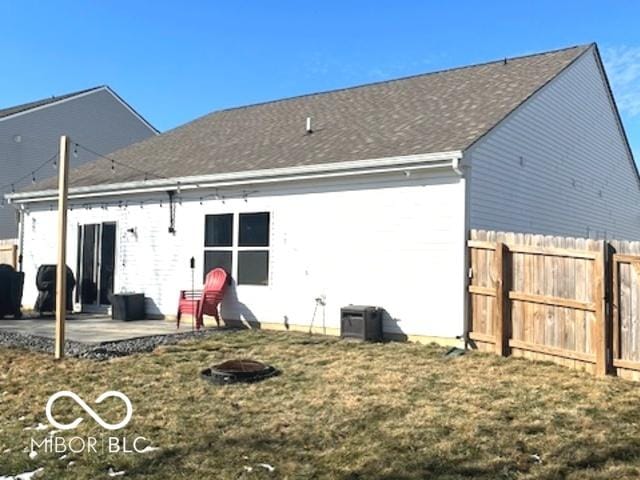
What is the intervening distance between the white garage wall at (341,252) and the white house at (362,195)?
2cm

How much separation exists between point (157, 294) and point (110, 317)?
3.83 ft

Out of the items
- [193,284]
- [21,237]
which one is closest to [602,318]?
[193,284]

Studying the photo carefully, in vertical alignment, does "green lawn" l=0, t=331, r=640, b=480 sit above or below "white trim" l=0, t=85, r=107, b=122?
below

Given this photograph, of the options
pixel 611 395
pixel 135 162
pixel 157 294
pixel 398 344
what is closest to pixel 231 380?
pixel 398 344

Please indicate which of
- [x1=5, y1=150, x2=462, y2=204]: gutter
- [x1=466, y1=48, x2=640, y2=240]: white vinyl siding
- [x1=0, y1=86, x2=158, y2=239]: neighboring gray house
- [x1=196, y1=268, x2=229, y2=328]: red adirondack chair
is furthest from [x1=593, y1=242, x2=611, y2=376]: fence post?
[x1=0, y1=86, x2=158, y2=239]: neighboring gray house

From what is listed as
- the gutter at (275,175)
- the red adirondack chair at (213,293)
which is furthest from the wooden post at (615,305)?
the red adirondack chair at (213,293)

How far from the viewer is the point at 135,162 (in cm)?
1483

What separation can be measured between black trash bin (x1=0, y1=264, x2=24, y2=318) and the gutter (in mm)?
2351

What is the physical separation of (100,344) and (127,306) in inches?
132

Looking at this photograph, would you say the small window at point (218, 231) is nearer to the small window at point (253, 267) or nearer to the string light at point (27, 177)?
the small window at point (253, 267)

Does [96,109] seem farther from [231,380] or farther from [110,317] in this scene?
[231,380]

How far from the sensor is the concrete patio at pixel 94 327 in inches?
391

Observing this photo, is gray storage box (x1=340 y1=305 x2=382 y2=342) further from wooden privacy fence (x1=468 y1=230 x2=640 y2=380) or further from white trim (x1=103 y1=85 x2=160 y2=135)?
white trim (x1=103 y1=85 x2=160 y2=135)

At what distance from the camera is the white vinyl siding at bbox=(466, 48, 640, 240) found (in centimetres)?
977
